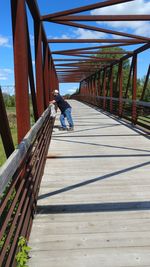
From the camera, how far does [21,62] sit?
456 centimetres

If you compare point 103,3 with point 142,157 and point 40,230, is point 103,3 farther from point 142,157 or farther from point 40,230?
point 40,230

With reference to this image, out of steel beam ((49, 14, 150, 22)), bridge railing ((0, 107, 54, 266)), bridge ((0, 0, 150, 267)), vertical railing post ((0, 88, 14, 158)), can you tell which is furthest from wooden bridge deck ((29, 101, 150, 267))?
steel beam ((49, 14, 150, 22))

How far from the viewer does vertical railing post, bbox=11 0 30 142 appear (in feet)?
14.5

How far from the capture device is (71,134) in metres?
10.7

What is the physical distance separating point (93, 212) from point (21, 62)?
194 centimetres

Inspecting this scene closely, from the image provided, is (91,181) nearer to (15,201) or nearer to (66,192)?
(66,192)

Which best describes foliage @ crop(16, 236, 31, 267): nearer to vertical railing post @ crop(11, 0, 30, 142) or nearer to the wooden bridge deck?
the wooden bridge deck

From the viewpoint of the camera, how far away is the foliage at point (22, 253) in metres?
2.82

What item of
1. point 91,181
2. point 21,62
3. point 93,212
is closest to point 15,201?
point 93,212

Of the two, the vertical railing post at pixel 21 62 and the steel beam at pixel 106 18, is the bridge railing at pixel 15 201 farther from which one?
the steel beam at pixel 106 18

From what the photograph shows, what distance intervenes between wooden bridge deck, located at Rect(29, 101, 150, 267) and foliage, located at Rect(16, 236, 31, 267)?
0.06 meters

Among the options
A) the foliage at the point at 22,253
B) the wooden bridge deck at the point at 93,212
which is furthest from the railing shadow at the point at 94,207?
the foliage at the point at 22,253

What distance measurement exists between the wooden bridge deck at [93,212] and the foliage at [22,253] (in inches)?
2.4

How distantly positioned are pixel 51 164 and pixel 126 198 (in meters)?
2.30
